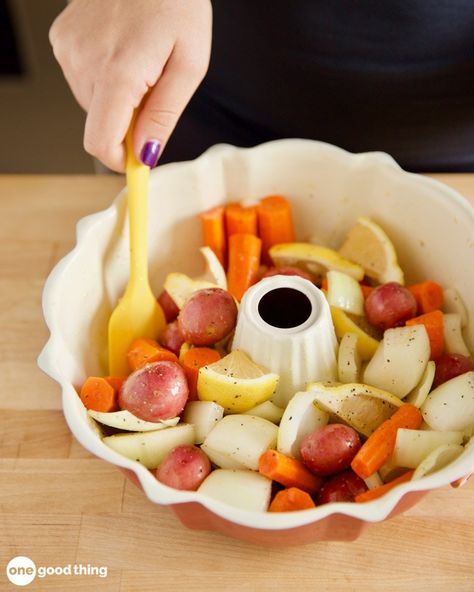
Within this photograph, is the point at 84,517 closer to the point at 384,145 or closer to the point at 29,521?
the point at 29,521

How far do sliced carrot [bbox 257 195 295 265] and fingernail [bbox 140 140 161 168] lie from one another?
0.27 metres

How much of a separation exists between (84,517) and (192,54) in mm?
724

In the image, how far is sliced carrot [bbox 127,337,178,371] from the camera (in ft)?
3.95

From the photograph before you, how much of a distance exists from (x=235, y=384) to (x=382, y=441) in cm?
22

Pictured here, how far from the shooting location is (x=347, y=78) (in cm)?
144

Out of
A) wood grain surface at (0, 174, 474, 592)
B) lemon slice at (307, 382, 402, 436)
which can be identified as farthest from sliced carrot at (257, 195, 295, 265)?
wood grain surface at (0, 174, 474, 592)

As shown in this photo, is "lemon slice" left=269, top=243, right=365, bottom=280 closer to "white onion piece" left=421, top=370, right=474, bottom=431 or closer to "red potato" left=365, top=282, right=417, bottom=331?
"red potato" left=365, top=282, right=417, bottom=331

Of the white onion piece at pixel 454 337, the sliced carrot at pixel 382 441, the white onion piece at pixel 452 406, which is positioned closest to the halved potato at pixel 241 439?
the sliced carrot at pixel 382 441

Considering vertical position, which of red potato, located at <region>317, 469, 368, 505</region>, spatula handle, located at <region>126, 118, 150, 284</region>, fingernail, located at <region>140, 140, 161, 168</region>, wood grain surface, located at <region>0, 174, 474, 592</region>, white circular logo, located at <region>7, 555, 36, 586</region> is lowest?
white circular logo, located at <region>7, 555, 36, 586</region>

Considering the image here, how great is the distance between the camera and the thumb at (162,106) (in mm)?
1152

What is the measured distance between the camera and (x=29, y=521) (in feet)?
3.70

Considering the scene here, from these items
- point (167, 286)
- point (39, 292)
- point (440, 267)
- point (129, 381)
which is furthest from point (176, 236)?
point (440, 267)

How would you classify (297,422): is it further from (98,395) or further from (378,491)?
(98,395)

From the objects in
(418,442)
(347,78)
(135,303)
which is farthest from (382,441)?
(347,78)
